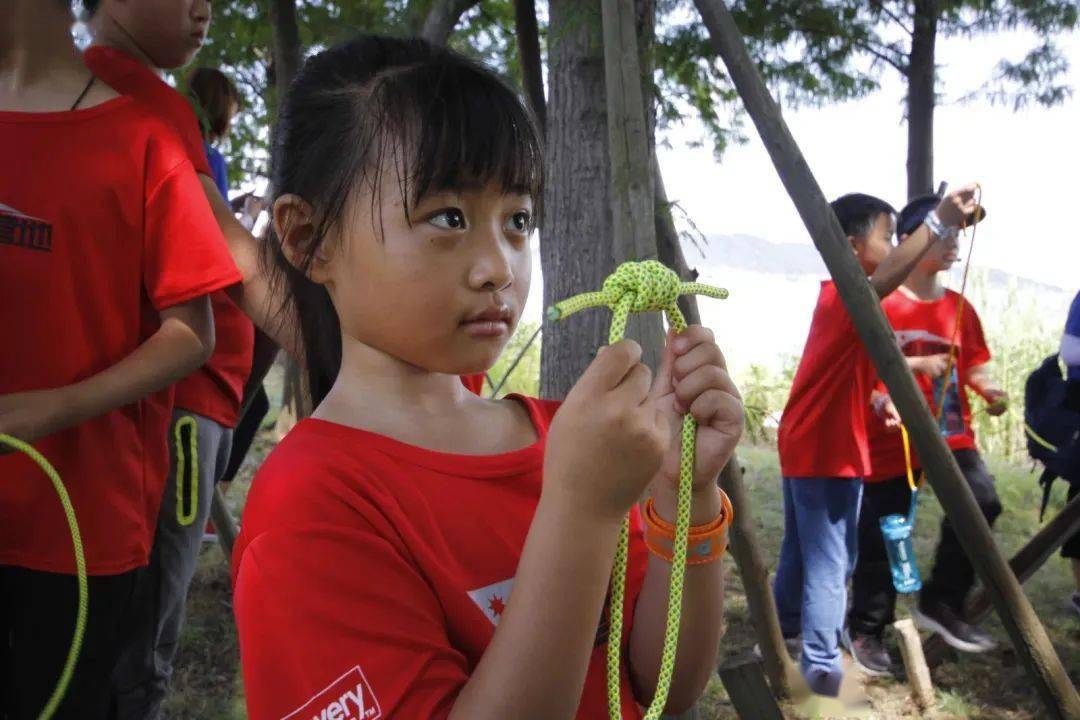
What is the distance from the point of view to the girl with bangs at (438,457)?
0.92 metres

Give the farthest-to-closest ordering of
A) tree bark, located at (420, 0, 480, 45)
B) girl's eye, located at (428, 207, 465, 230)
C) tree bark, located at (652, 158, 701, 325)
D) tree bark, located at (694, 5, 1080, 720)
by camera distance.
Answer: tree bark, located at (420, 0, 480, 45) → tree bark, located at (652, 158, 701, 325) → tree bark, located at (694, 5, 1080, 720) → girl's eye, located at (428, 207, 465, 230)

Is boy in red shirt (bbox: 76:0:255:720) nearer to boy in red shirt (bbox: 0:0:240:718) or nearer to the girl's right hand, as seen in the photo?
boy in red shirt (bbox: 0:0:240:718)

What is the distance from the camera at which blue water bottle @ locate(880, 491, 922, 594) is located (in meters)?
3.71

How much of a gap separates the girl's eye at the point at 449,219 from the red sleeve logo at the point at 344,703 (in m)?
0.45

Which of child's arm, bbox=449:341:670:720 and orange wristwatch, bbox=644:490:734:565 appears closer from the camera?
child's arm, bbox=449:341:670:720

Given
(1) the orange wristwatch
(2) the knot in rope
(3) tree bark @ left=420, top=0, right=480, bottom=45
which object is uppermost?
(3) tree bark @ left=420, top=0, right=480, bottom=45

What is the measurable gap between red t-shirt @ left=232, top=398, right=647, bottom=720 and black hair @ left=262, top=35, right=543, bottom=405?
276 millimetres

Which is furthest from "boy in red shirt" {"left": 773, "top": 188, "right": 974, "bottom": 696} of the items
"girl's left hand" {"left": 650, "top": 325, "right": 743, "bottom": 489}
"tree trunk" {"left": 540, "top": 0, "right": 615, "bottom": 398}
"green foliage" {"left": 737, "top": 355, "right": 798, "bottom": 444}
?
"green foliage" {"left": 737, "top": 355, "right": 798, "bottom": 444}

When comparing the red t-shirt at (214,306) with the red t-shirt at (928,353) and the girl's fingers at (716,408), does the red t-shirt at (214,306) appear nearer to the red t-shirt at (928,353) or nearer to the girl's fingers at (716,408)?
the girl's fingers at (716,408)

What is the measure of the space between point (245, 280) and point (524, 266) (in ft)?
2.56

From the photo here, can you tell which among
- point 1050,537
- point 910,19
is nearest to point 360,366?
point 1050,537

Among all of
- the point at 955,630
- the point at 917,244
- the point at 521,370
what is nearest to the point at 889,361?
the point at 917,244

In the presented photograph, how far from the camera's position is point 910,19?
6.95 metres

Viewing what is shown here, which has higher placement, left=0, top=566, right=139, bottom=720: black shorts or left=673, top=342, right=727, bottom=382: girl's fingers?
left=673, top=342, right=727, bottom=382: girl's fingers
